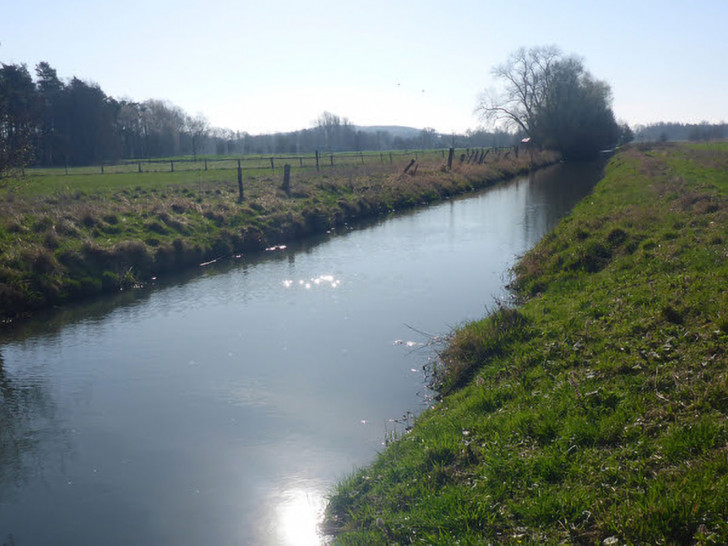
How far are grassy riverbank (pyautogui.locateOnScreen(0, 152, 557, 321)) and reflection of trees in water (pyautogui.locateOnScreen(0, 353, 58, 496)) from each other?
4275 mm

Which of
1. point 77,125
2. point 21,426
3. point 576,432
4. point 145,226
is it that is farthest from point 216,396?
point 77,125

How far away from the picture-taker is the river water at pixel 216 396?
5875mm

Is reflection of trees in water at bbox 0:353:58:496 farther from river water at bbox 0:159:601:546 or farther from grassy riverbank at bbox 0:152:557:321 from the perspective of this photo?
grassy riverbank at bbox 0:152:557:321

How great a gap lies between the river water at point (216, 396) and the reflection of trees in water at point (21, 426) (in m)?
0.03

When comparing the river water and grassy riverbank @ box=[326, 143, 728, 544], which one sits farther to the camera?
the river water

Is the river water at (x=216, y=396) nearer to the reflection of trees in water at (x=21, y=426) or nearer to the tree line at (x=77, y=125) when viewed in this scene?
the reflection of trees in water at (x=21, y=426)

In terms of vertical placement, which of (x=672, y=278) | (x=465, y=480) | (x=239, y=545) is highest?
(x=672, y=278)

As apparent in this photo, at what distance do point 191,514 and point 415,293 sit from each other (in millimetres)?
8581

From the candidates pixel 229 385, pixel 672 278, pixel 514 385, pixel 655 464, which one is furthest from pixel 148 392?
pixel 672 278

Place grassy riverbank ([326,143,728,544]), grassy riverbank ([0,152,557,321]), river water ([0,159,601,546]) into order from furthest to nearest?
grassy riverbank ([0,152,557,321]), river water ([0,159,601,546]), grassy riverbank ([326,143,728,544])

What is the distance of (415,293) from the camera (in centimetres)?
1359

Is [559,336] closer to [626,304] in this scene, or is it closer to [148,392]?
[626,304]

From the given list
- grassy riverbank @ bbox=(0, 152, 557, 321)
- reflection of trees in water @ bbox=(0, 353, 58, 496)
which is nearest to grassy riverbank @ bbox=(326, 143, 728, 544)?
reflection of trees in water @ bbox=(0, 353, 58, 496)

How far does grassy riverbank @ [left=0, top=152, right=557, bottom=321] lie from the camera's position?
14039 millimetres
